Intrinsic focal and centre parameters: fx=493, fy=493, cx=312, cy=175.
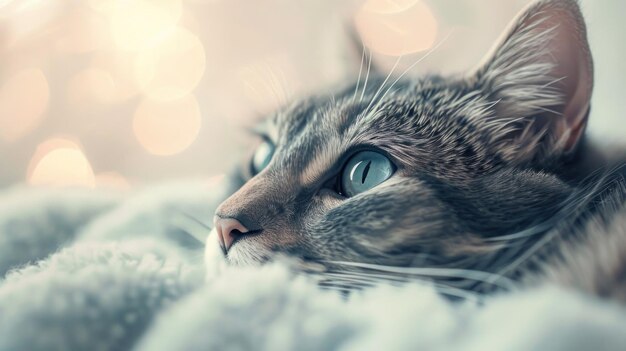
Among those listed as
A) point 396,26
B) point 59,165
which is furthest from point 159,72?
point 396,26

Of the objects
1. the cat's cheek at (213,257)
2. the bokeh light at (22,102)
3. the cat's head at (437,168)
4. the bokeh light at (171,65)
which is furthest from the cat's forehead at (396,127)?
the bokeh light at (22,102)

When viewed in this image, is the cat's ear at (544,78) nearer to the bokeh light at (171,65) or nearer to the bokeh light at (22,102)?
the bokeh light at (171,65)

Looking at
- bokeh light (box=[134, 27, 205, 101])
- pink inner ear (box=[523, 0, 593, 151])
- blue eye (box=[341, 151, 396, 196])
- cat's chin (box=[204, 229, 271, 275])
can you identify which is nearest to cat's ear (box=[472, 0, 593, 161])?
pink inner ear (box=[523, 0, 593, 151])

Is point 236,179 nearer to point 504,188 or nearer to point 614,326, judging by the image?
point 504,188

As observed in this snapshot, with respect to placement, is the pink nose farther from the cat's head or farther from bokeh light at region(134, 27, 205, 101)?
bokeh light at region(134, 27, 205, 101)

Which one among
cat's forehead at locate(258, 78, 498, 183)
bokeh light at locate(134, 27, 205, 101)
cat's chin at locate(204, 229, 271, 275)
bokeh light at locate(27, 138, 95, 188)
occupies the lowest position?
cat's chin at locate(204, 229, 271, 275)

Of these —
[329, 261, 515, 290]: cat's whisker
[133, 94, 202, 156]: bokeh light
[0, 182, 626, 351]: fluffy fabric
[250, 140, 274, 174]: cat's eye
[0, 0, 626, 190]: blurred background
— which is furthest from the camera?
[133, 94, 202, 156]: bokeh light
